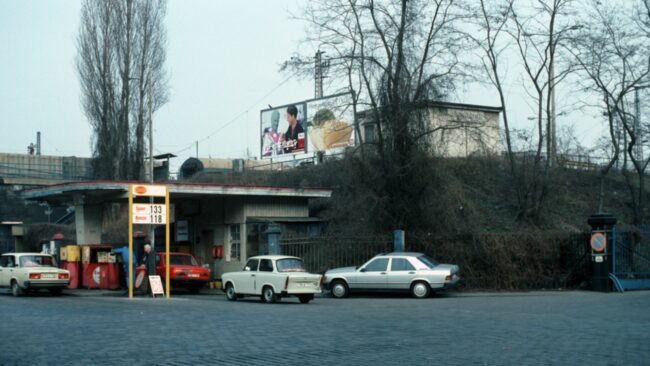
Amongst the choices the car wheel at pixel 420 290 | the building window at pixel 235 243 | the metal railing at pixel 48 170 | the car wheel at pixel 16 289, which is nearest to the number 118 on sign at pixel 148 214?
the car wheel at pixel 16 289

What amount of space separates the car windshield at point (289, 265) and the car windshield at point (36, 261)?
10.1 m

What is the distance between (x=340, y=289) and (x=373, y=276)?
1.47 m

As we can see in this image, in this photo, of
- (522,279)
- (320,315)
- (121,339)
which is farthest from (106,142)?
(121,339)

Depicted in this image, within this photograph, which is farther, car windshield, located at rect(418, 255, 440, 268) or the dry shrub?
the dry shrub

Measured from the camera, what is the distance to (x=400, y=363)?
10.9m

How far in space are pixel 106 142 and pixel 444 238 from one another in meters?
24.6

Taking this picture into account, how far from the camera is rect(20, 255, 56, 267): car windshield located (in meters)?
29.7

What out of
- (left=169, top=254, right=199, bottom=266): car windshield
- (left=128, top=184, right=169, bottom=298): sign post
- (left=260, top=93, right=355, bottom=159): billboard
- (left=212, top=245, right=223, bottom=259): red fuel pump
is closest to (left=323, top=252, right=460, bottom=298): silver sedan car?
(left=128, top=184, right=169, bottom=298): sign post

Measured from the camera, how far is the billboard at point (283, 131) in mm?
60531

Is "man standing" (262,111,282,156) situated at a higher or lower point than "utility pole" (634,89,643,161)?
higher

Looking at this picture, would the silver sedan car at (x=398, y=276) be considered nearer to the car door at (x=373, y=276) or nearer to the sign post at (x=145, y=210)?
the car door at (x=373, y=276)

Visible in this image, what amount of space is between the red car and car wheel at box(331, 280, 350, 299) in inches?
246

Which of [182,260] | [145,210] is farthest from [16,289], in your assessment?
[182,260]

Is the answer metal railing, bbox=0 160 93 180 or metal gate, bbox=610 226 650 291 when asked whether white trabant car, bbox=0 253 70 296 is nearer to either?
metal gate, bbox=610 226 650 291
